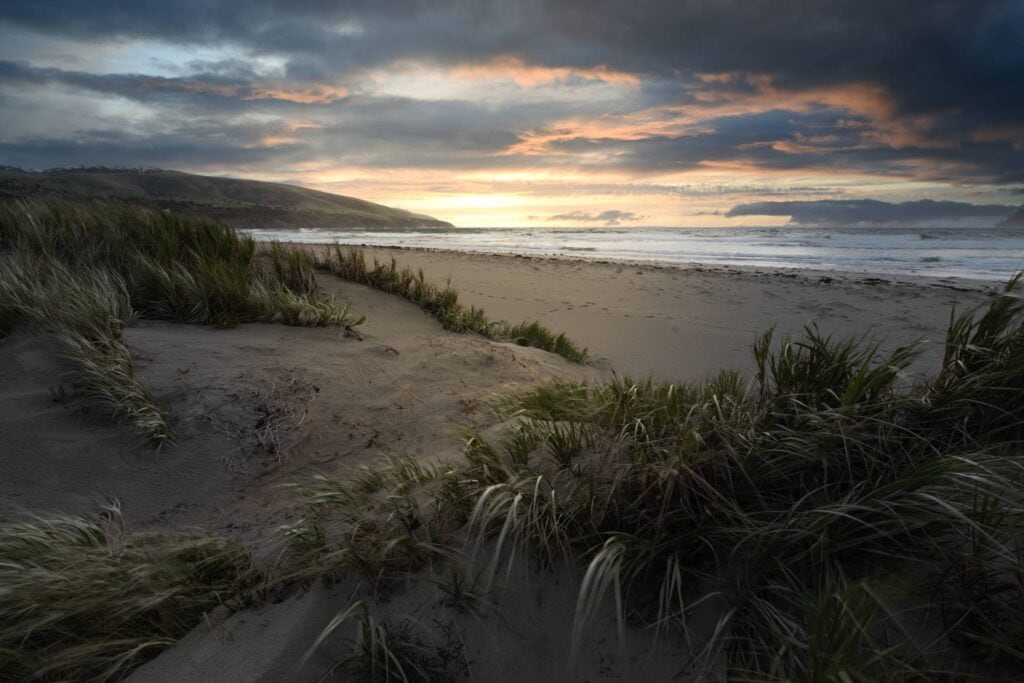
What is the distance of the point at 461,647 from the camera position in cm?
165

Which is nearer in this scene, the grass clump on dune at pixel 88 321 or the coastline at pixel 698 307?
the grass clump on dune at pixel 88 321

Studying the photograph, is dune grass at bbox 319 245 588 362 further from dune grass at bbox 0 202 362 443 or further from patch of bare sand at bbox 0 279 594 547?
patch of bare sand at bbox 0 279 594 547

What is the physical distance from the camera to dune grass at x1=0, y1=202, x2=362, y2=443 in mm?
3604

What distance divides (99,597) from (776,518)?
92.1 inches

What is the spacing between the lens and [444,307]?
645 centimetres

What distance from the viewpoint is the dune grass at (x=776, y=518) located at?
53.3 inches

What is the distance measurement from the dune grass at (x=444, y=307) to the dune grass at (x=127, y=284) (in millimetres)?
782

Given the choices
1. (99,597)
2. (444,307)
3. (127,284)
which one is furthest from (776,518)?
(127,284)

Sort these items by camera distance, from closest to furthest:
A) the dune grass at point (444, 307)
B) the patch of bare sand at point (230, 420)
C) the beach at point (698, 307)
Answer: the patch of bare sand at point (230, 420), the dune grass at point (444, 307), the beach at point (698, 307)

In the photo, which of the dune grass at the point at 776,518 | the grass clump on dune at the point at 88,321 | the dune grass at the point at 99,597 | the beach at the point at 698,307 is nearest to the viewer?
the dune grass at the point at 776,518

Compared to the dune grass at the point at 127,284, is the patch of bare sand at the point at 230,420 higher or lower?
A: lower

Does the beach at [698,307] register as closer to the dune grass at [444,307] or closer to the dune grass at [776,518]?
the dune grass at [444,307]

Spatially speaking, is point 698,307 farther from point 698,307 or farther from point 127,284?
point 127,284

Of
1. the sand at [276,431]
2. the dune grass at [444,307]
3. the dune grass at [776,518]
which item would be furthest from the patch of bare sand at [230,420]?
the dune grass at [444,307]
